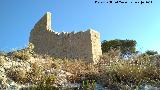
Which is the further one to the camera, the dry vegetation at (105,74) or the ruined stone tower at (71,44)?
the ruined stone tower at (71,44)

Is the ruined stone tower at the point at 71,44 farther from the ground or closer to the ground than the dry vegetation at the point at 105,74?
farther from the ground

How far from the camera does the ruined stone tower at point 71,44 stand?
2189 cm

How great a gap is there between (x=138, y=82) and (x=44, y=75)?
2306 mm

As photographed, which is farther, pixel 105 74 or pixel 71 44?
pixel 71 44

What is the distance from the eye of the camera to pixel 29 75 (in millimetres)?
10906

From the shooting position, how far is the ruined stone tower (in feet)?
→ 71.8

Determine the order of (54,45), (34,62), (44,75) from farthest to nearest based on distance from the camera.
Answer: (54,45), (34,62), (44,75)

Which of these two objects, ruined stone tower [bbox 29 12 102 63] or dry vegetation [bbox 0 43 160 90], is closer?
dry vegetation [bbox 0 43 160 90]

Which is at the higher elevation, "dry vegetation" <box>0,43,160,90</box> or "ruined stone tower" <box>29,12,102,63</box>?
"ruined stone tower" <box>29,12,102,63</box>

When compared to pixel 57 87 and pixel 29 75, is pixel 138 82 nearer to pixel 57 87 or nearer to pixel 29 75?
pixel 57 87

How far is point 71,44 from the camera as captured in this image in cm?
2259

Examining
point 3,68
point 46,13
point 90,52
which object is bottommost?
point 3,68

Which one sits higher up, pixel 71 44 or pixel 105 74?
pixel 71 44

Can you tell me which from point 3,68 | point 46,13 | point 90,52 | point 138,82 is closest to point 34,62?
point 3,68
